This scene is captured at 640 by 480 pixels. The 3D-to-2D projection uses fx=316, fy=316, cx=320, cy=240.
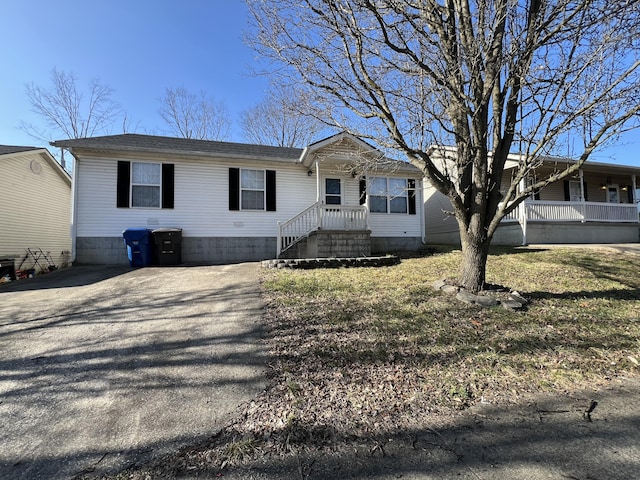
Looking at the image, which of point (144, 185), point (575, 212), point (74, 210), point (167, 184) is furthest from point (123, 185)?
point (575, 212)

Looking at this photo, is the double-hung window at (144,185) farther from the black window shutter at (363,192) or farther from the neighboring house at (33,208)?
the black window shutter at (363,192)

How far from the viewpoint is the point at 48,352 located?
11.7 ft

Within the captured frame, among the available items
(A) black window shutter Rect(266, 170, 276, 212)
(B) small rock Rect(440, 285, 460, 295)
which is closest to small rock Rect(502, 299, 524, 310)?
(B) small rock Rect(440, 285, 460, 295)

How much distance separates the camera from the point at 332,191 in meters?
12.2

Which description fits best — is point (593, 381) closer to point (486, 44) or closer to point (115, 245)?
point (486, 44)

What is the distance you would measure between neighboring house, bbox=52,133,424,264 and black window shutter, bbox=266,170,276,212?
1.4 inches

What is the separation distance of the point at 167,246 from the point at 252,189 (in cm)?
344

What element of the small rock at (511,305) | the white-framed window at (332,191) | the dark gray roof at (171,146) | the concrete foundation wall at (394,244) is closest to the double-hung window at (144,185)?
the dark gray roof at (171,146)

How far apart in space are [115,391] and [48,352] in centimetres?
141

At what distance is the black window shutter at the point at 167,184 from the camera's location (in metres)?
10.4

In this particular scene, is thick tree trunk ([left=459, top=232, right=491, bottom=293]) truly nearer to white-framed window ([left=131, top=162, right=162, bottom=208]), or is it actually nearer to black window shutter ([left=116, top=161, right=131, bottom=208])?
white-framed window ([left=131, top=162, right=162, bottom=208])

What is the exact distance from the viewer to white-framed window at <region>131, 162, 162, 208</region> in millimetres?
10289

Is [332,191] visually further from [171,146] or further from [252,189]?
[171,146]

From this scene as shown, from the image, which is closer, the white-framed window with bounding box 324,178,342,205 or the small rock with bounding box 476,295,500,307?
the small rock with bounding box 476,295,500,307
